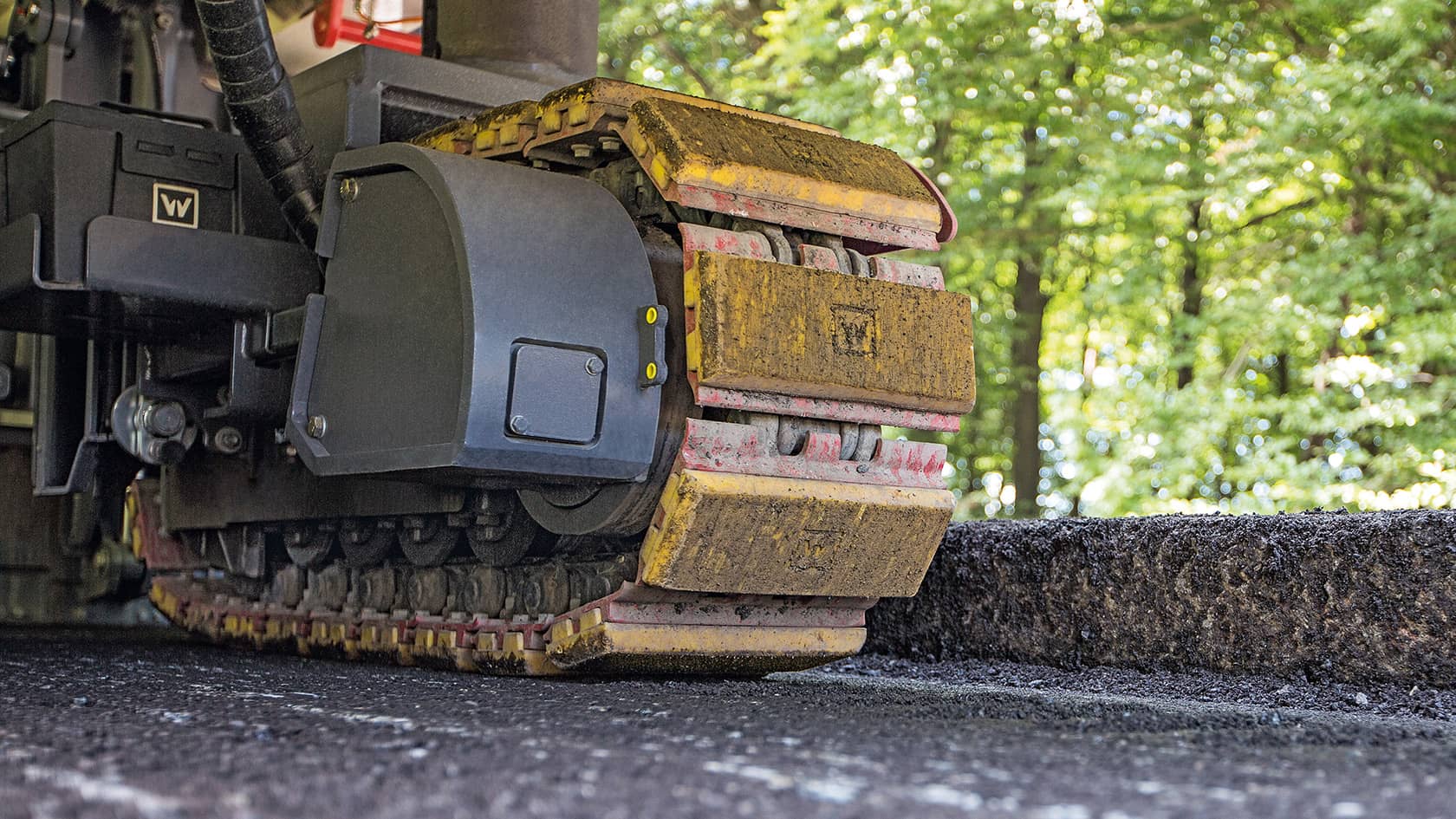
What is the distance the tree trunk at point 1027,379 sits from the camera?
14.2 meters

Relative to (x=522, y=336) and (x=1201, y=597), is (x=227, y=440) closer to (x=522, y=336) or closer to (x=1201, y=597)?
(x=522, y=336)

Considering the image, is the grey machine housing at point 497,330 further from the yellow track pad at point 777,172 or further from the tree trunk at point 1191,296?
the tree trunk at point 1191,296

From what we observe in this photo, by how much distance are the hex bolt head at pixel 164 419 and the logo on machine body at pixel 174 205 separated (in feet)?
2.27

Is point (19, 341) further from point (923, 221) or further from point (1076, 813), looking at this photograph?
point (1076, 813)

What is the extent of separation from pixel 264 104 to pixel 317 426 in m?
0.97

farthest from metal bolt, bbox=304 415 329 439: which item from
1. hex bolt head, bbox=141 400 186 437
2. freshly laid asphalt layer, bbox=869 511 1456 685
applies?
freshly laid asphalt layer, bbox=869 511 1456 685

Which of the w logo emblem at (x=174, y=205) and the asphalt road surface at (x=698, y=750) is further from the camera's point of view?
the w logo emblem at (x=174, y=205)

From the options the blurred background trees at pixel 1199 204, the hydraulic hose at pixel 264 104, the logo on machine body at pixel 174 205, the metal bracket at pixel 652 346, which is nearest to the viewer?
the metal bracket at pixel 652 346

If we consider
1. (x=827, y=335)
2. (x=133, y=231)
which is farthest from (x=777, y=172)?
(x=133, y=231)

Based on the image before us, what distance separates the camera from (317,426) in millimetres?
4535

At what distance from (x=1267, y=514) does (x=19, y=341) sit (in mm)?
4902


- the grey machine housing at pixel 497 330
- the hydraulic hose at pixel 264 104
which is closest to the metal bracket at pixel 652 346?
the grey machine housing at pixel 497 330

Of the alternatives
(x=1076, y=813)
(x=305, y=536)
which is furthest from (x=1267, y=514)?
(x=305, y=536)

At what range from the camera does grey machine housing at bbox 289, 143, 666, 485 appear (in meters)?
3.87
